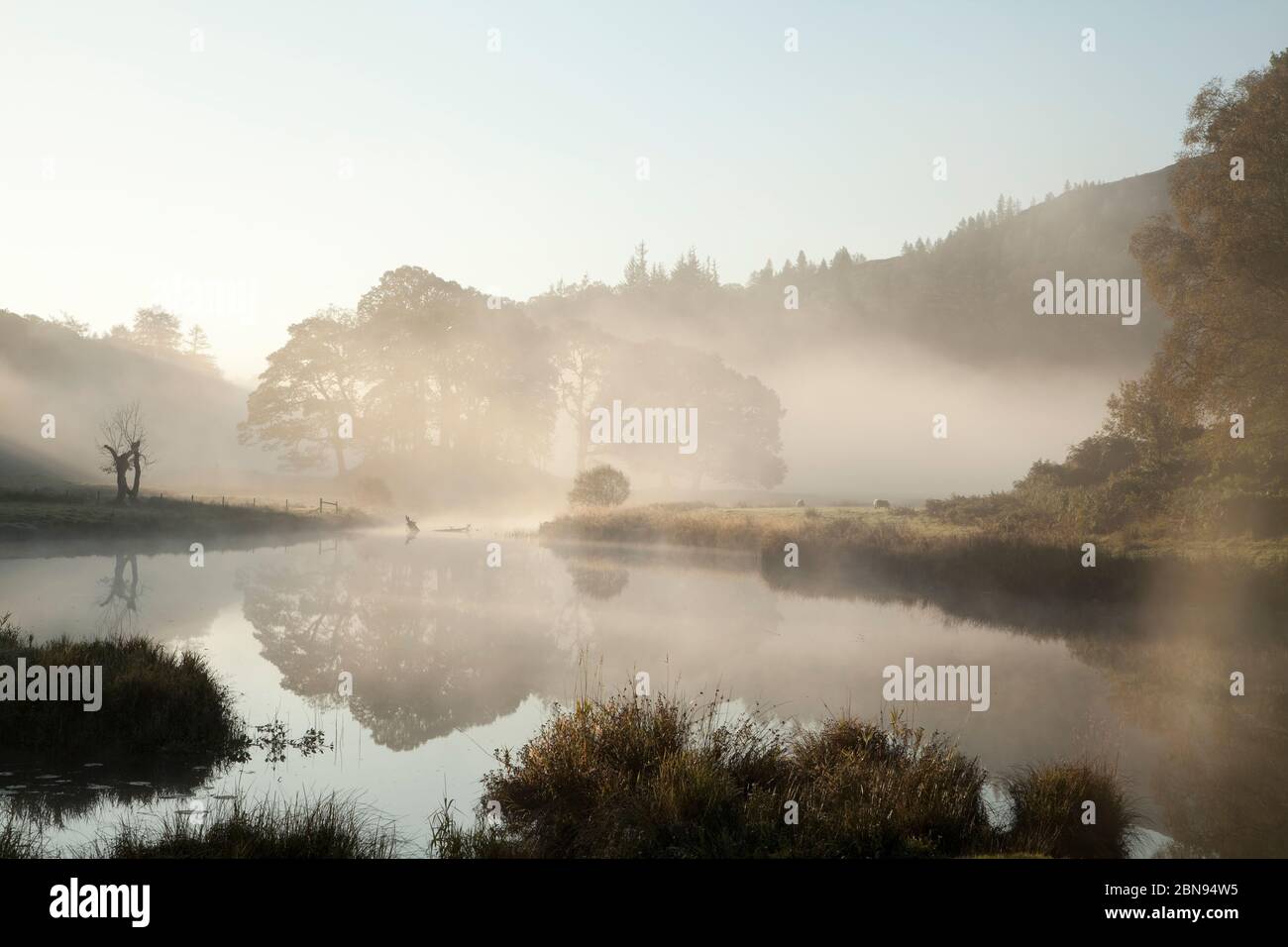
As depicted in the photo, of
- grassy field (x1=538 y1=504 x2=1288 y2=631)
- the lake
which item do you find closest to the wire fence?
the lake

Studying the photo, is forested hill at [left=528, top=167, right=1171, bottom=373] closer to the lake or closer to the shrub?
the shrub

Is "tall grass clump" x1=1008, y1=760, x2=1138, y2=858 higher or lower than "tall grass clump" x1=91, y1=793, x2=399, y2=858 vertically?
lower

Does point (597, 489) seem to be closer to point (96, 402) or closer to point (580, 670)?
point (580, 670)

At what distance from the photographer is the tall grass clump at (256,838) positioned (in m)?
7.43

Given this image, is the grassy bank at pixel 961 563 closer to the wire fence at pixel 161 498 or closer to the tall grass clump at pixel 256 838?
the tall grass clump at pixel 256 838

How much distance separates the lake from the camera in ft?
34.1

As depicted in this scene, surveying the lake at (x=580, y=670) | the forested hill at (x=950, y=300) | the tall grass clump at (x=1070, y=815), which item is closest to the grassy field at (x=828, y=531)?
the lake at (x=580, y=670)

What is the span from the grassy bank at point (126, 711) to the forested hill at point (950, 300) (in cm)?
11040

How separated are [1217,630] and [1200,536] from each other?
6623 millimetres

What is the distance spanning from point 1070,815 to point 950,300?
476ft

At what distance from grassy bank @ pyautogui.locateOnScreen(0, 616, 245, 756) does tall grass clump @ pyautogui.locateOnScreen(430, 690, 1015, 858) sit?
484 centimetres

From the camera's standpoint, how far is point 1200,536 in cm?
2738

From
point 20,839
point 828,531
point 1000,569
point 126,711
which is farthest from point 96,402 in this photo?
point 20,839

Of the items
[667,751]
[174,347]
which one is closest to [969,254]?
[174,347]
